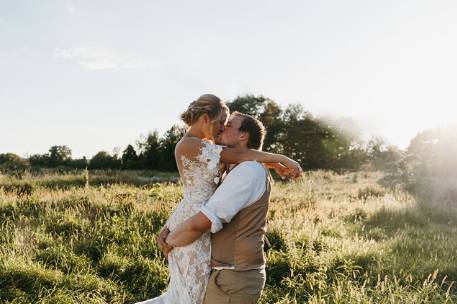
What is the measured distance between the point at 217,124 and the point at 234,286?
1.34 meters

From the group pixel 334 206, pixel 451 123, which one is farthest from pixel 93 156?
pixel 334 206

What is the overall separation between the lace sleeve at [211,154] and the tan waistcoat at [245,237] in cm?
55

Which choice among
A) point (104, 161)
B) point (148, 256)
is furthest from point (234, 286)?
point (104, 161)

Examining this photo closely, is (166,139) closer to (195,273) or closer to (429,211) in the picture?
(429,211)

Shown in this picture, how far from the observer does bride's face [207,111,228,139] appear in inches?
152

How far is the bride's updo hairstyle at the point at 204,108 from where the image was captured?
3828 millimetres

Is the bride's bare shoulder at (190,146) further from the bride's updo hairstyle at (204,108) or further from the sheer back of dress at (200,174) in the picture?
the bride's updo hairstyle at (204,108)

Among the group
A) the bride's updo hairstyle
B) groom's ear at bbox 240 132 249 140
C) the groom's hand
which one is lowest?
the groom's hand

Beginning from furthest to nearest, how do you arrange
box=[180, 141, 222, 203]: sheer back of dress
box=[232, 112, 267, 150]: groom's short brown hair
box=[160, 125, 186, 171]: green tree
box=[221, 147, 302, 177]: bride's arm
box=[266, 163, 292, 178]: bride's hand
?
1. box=[160, 125, 186, 171]: green tree
2. box=[266, 163, 292, 178]: bride's hand
3. box=[180, 141, 222, 203]: sheer back of dress
4. box=[232, 112, 267, 150]: groom's short brown hair
5. box=[221, 147, 302, 177]: bride's arm

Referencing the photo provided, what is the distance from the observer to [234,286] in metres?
3.26

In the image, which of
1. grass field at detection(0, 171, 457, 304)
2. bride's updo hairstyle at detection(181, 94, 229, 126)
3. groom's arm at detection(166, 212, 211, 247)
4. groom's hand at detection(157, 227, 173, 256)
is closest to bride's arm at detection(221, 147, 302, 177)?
bride's updo hairstyle at detection(181, 94, 229, 126)

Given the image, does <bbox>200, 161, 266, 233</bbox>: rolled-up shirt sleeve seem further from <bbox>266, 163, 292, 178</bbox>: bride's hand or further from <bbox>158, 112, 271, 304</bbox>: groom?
<bbox>266, 163, 292, 178</bbox>: bride's hand

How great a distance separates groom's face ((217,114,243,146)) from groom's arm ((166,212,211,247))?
2.46 ft

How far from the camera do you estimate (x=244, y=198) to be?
10.5 feet
